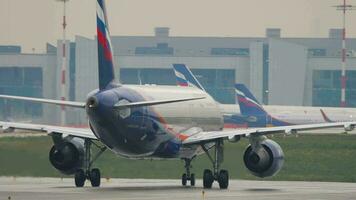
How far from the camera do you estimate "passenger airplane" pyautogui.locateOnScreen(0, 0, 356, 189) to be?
51750 millimetres

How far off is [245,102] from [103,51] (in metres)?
95.4

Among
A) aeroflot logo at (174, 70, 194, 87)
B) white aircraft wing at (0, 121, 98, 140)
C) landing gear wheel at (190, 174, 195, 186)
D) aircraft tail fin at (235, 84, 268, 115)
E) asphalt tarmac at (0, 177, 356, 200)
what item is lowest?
asphalt tarmac at (0, 177, 356, 200)

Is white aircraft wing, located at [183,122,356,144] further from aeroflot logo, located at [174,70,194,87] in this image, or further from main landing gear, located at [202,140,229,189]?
aeroflot logo, located at [174,70,194,87]

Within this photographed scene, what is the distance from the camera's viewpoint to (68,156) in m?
56.2

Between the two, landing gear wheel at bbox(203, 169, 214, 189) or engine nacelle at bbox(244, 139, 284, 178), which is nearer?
engine nacelle at bbox(244, 139, 284, 178)

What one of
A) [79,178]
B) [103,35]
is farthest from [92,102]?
[79,178]

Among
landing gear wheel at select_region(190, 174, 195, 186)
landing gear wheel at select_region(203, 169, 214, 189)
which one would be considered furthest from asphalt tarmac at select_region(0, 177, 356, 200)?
landing gear wheel at select_region(190, 174, 195, 186)

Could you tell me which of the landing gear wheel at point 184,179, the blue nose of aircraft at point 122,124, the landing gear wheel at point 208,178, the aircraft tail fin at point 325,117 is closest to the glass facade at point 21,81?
the aircraft tail fin at point 325,117

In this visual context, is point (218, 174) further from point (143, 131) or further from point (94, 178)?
point (94, 178)

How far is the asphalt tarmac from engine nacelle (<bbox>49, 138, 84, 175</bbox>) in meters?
0.86

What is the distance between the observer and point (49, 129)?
55281 millimetres

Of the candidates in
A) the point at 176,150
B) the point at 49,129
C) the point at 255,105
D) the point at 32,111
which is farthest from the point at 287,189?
the point at 32,111

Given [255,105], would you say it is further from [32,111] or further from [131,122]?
[131,122]

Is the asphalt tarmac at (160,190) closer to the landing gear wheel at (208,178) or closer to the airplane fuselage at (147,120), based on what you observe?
the landing gear wheel at (208,178)
